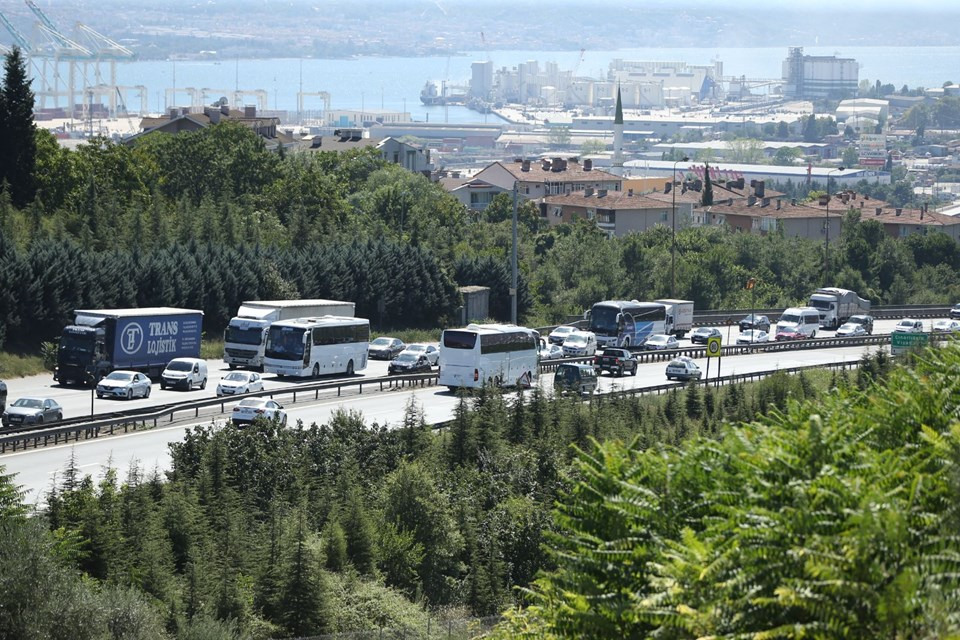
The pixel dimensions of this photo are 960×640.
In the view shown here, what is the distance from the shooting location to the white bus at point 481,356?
38.2 meters

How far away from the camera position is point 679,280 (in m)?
67.2

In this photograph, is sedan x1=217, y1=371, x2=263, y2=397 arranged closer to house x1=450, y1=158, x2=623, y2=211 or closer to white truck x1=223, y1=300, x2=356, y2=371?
white truck x1=223, y1=300, x2=356, y2=371

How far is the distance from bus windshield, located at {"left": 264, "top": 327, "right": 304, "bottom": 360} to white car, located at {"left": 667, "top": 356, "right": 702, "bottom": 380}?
1082 cm

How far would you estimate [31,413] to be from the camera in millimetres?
29828

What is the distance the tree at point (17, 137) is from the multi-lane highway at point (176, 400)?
15668 mm

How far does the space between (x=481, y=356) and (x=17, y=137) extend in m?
24.0

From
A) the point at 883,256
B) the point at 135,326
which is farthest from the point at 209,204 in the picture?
the point at 883,256

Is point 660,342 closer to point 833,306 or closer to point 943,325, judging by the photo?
point 943,325

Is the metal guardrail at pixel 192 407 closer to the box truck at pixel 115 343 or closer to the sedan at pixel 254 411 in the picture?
the sedan at pixel 254 411

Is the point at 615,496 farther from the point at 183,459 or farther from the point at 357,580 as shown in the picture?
the point at 183,459

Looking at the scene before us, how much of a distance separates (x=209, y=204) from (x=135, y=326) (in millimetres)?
21260

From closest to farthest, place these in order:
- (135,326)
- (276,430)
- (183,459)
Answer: (183,459), (276,430), (135,326)

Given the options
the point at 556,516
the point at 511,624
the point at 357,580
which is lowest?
the point at 357,580

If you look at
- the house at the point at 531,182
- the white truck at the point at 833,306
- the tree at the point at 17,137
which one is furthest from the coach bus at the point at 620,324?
the house at the point at 531,182
